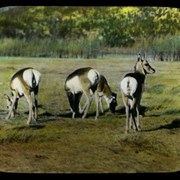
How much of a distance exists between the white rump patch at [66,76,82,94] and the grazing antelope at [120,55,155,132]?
119mm

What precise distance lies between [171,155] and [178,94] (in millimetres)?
169

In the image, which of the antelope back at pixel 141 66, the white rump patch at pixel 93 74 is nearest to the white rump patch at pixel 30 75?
the white rump patch at pixel 93 74

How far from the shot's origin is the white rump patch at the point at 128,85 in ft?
4.76

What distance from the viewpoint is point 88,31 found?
143cm

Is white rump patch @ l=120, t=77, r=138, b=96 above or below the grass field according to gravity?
above

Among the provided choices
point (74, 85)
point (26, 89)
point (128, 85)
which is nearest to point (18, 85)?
point (26, 89)

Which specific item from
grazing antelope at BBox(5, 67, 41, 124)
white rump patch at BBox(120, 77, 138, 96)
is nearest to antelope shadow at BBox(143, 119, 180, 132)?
white rump patch at BBox(120, 77, 138, 96)

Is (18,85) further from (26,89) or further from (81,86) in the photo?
(81,86)

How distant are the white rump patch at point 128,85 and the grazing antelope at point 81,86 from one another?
0.07m

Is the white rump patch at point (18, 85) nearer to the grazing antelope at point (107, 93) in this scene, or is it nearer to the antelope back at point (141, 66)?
the grazing antelope at point (107, 93)

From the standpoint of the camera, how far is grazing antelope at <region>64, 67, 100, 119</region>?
144 centimetres

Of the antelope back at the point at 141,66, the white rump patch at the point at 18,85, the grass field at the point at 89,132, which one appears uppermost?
the antelope back at the point at 141,66

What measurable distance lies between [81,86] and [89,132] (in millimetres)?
129

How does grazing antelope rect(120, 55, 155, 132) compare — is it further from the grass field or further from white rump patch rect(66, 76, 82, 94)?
white rump patch rect(66, 76, 82, 94)
